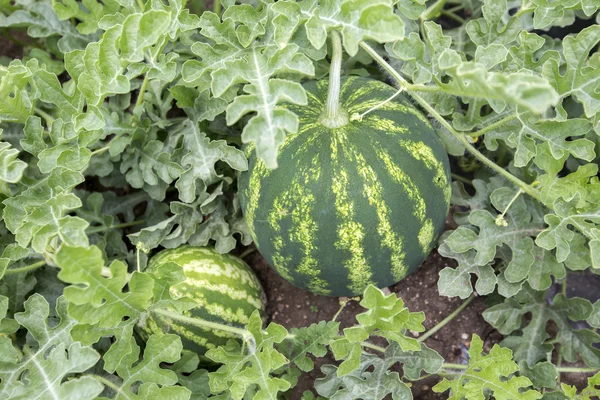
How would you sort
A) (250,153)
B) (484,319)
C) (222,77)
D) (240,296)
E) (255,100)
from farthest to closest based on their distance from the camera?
(484,319) < (240,296) < (250,153) < (222,77) < (255,100)

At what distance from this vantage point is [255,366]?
208 cm

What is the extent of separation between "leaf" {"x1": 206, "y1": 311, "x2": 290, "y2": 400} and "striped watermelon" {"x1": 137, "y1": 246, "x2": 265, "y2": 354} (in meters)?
0.19

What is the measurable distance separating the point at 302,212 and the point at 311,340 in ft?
1.84

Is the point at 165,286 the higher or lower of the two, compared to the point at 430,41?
lower

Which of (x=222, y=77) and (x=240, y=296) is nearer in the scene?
(x=222, y=77)

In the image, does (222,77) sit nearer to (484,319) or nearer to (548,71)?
(548,71)

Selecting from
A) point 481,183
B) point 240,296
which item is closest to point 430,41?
point 481,183

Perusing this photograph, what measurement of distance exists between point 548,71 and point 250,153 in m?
1.09

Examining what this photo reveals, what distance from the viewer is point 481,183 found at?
2.62m

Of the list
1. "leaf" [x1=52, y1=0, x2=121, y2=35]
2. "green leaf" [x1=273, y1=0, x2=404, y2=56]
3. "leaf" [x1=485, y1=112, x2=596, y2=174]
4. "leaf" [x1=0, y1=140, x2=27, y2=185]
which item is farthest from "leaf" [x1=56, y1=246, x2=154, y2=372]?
"leaf" [x1=485, y1=112, x2=596, y2=174]

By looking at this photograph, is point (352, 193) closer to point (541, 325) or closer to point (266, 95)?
point (266, 95)

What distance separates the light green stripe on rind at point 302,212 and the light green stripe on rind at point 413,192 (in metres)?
0.23

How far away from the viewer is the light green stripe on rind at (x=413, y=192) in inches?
81.7

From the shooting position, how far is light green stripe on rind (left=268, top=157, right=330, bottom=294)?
2070 millimetres
